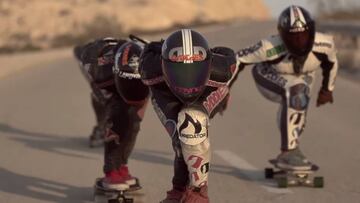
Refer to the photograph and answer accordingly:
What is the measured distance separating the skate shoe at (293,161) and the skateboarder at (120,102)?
167cm

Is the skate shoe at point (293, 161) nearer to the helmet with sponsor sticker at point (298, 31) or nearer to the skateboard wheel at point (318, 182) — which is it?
the skateboard wheel at point (318, 182)

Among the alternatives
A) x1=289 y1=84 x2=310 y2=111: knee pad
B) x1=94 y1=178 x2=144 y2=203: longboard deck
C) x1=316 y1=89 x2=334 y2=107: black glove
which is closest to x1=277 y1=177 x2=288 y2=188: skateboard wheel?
x1=289 y1=84 x2=310 y2=111: knee pad

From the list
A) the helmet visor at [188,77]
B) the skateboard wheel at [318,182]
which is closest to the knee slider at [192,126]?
the helmet visor at [188,77]

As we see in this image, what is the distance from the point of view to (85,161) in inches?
424

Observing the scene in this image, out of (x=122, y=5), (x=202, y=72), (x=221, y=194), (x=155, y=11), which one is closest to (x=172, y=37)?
(x=202, y=72)

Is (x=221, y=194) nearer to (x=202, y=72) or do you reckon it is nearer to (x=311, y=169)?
(x=311, y=169)

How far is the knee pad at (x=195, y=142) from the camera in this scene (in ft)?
20.7

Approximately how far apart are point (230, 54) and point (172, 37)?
1.92ft

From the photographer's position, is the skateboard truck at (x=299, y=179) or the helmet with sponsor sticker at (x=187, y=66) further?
the skateboard truck at (x=299, y=179)

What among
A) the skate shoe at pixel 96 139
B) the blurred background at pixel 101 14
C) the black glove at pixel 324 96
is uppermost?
the blurred background at pixel 101 14

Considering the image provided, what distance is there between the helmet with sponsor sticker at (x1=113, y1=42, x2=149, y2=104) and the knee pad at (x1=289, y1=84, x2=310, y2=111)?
1.80 metres

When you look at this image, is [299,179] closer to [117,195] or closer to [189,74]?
[117,195]

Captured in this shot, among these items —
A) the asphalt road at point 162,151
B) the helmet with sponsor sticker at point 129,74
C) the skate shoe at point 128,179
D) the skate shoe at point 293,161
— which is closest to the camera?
the helmet with sponsor sticker at point 129,74

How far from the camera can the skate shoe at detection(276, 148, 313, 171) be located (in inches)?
348
